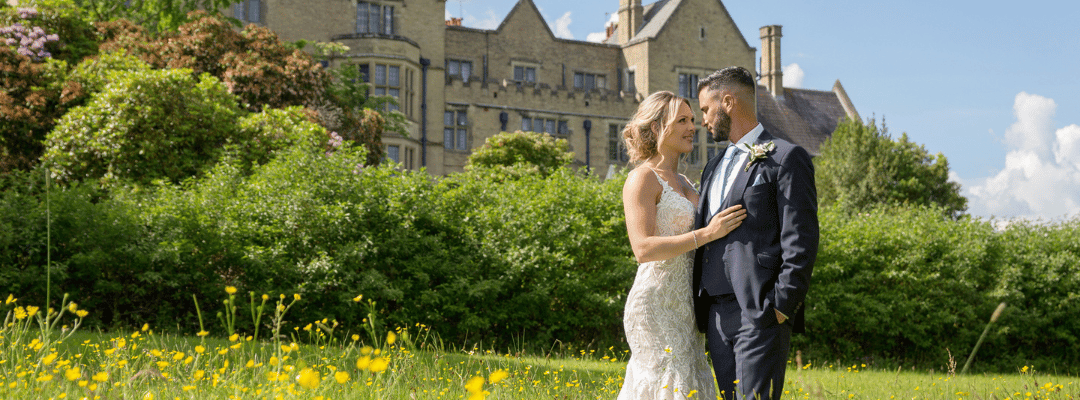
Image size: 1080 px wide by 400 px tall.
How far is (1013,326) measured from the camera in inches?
509

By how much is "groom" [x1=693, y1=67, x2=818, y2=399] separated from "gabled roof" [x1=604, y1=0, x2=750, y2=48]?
30.6m

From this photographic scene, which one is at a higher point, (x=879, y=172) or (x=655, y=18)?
(x=655, y=18)

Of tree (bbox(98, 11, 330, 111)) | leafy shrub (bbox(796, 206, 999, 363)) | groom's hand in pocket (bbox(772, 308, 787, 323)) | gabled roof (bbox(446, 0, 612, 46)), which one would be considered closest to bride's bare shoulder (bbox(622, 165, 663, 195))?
groom's hand in pocket (bbox(772, 308, 787, 323))

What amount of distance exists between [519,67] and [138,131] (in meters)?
21.4

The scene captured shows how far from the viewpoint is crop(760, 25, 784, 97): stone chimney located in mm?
39406

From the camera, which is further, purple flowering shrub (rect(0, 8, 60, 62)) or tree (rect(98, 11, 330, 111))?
tree (rect(98, 11, 330, 111))

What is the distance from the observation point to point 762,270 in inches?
124

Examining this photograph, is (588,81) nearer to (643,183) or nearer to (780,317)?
(643,183)

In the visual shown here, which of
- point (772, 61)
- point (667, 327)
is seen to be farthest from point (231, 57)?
point (772, 61)

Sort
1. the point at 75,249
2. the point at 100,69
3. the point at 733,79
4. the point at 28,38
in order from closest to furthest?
the point at 733,79, the point at 75,249, the point at 100,69, the point at 28,38

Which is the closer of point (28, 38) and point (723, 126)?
point (723, 126)

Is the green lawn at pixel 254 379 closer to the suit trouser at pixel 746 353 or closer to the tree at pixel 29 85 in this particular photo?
the suit trouser at pixel 746 353

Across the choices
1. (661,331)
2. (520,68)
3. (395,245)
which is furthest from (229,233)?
(520,68)

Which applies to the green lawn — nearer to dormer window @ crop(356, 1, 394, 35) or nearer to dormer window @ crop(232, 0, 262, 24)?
→ dormer window @ crop(232, 0, 262, 24)
